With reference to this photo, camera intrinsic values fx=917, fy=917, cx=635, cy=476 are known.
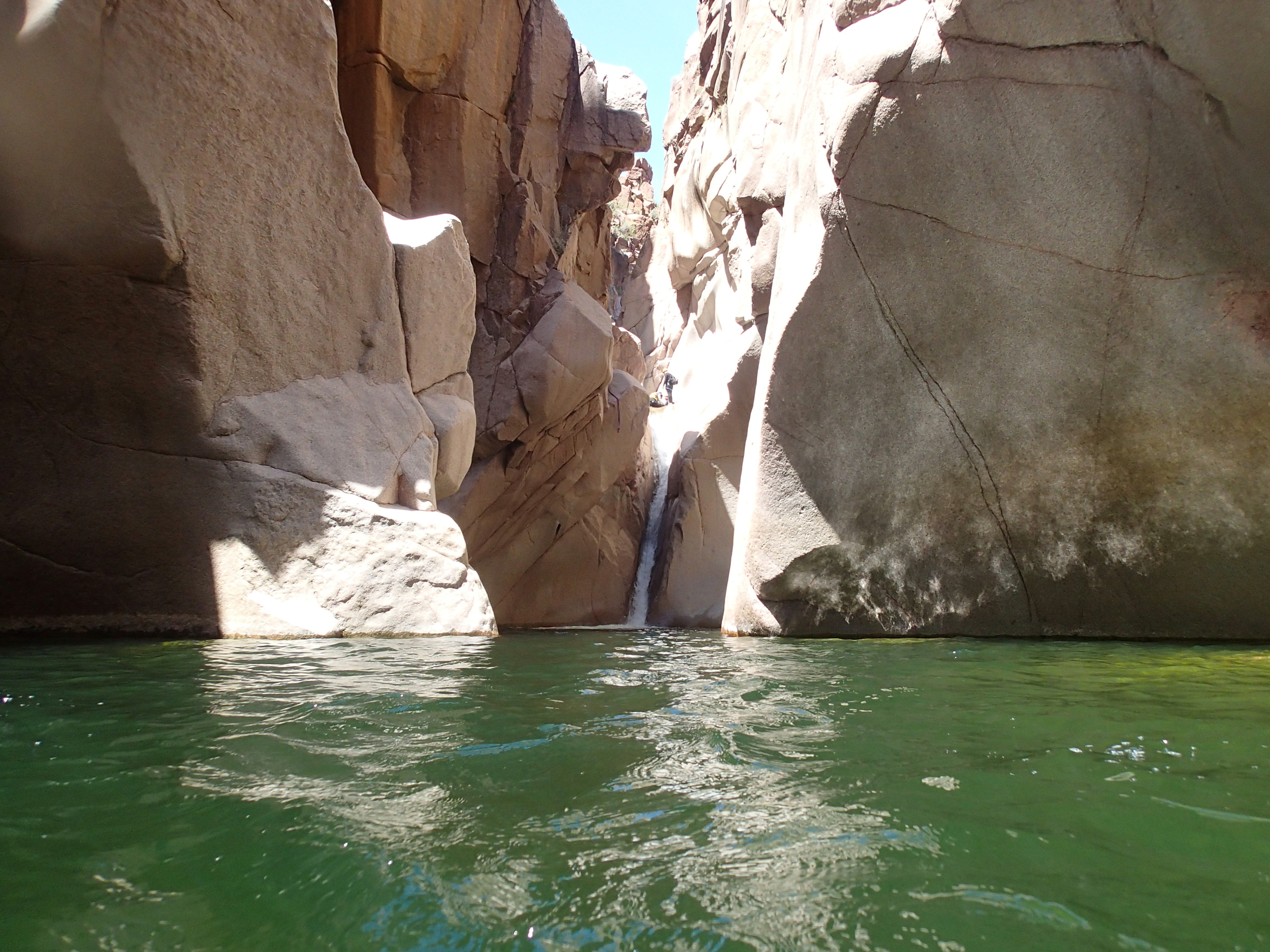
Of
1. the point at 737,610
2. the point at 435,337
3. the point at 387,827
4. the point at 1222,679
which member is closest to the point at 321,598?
the point at 435,337

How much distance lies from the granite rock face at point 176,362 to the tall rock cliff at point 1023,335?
2.78 meters

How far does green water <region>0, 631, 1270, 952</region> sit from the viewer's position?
4.10 ft

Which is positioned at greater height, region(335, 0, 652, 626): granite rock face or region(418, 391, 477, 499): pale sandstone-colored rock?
region(335, 0, 652, 626): granite rock face

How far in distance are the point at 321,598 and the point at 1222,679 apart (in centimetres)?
423

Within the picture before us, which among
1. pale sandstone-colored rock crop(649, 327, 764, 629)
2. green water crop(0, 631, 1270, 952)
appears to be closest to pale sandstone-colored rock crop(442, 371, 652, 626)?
pale sandstone-colored rock crop(649, 327, 764, 629)

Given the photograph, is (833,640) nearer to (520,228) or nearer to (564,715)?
(564,715)

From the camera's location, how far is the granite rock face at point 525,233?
1075 cm

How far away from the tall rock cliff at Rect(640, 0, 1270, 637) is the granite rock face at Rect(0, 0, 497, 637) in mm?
2783

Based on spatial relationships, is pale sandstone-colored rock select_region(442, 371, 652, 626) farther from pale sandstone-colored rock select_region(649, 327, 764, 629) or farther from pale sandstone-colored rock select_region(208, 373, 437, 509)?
pale sandstone-colored rock select_region(208, 373, 437, 509)

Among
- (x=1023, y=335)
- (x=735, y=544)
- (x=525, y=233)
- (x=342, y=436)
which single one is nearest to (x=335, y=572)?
(x=342, y=436)

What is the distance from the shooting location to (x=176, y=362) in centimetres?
489

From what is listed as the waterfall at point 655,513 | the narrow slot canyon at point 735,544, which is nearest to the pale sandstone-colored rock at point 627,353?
the waterfall at point 655,513

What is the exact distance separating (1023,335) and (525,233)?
7.66 m

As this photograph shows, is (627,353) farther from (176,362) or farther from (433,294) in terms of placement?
(176,362)
